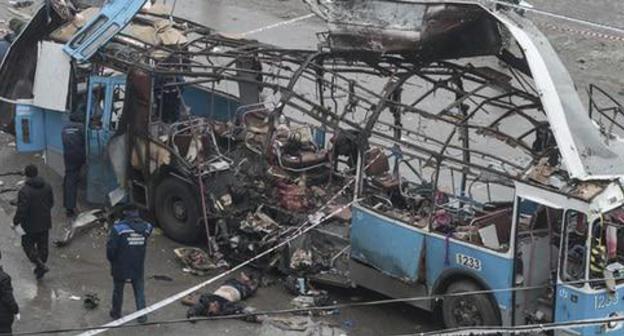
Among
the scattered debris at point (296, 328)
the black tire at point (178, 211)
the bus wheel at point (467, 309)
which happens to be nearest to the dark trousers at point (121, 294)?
the scattered debris at point (296, 328)

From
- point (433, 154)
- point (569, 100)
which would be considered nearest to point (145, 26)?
point (433, 154)

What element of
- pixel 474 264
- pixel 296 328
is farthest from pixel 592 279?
pixel 296 328

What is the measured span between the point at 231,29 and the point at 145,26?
29.6ft

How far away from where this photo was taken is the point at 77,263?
511 inches

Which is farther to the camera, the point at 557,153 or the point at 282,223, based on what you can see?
the point at 282,223

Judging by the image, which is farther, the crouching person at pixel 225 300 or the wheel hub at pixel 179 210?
the wheel hub at pixel 179 210

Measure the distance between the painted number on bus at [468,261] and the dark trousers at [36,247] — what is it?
4639 millimetres

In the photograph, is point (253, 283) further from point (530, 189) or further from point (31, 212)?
point (530, 189)

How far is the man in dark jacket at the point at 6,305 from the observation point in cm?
980

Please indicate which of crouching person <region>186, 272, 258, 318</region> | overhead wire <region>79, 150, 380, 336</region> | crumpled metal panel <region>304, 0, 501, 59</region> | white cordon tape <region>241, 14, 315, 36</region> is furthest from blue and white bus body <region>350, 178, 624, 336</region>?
white cordon tape <region>241, 14, 315, 36</region>

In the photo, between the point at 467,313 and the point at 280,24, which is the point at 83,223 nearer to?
the point at 467,313

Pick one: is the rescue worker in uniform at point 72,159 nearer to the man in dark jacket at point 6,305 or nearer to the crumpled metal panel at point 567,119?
the man in dark jacket at point 6,305

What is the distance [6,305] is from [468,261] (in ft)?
14.6

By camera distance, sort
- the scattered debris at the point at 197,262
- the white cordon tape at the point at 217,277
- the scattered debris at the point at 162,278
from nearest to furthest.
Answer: the white cordon tape at the point at 217,277 → the scattered debris at the point at 162,278 → the scattered debris at the point at 197,262
